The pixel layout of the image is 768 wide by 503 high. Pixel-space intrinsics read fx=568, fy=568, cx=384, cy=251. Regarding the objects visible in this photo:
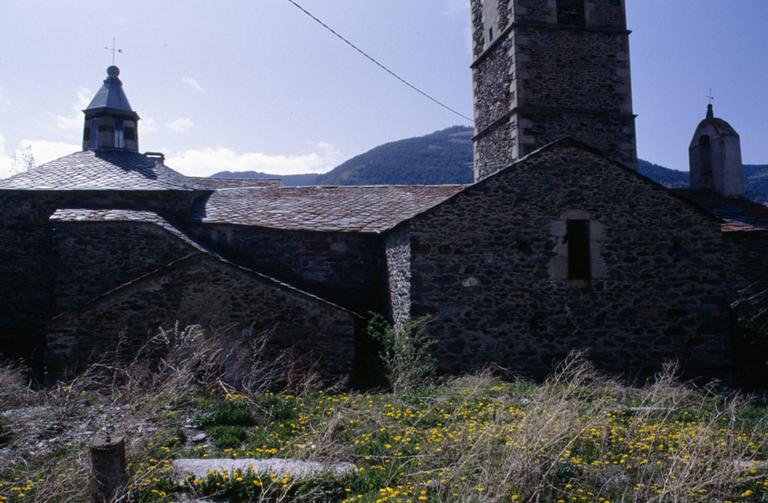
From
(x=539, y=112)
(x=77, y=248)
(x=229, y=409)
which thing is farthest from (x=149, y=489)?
(x=539, y=112)

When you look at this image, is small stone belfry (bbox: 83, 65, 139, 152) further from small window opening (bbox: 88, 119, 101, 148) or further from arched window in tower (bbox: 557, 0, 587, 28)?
arched window in tower (bbox: 557, 0, 587, 28)

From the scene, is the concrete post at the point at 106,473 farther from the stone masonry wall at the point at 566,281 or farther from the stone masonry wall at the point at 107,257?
the stone masonry wall at the point at 107,257

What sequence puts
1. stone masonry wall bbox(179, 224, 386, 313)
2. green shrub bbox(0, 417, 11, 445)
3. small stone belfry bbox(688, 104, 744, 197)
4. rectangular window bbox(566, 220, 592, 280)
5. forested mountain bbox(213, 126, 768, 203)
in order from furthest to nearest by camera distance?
forested mountain bbox(213, 126, 768, 203)
small stone belfry bbox(688, 104, 744, 197)
stone masonry wall bbox(179, 224, 386, 313)
rectangular window bbox(566, 220, 592, 280)
green shrub bbox(0, 417, 11, 445)

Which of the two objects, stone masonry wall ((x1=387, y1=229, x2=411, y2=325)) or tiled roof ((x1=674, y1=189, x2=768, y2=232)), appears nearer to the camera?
stone masonry wall ((x1=387, y1=229, x2=411, y2=325))

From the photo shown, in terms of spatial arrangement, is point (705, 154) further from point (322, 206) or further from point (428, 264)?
point (322, 206)

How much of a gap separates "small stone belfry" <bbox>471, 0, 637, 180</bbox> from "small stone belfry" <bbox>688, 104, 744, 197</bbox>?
9.75 ft

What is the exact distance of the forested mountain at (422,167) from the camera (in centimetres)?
4725

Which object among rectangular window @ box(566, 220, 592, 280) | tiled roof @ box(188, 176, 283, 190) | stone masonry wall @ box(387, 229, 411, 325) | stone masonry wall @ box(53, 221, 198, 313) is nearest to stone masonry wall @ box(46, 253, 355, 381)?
stone masonry wall @ box(387, 229, 411, 325)

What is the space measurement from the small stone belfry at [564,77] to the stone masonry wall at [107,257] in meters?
8.28

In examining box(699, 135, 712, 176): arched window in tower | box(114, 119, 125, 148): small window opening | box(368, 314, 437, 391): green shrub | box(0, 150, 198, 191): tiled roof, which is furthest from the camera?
box(114, 119, 125, 148): small window opening

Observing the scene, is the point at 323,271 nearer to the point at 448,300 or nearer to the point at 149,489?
the point at 448,300

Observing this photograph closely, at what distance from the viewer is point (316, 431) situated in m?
5.45

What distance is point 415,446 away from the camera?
5320 mm

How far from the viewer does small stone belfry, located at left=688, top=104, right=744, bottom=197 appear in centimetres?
1526
